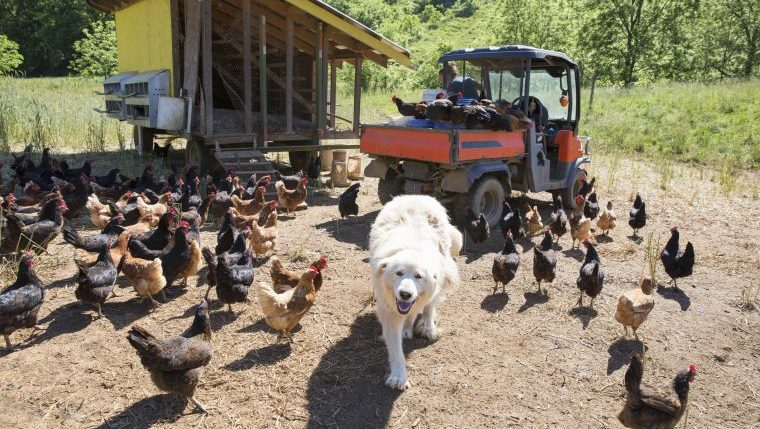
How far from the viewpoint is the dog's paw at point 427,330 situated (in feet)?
14.9

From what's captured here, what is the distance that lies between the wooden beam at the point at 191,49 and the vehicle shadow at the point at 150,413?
7.47 m

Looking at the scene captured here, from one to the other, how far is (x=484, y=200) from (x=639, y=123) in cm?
1402

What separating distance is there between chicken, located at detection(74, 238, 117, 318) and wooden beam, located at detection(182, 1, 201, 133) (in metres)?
5.91

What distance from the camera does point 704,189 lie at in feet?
37.1

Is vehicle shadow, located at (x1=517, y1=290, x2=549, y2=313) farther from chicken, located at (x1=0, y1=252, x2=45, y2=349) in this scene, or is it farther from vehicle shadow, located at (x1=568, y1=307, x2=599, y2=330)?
chicken, located at (x1=0, y1=252, x2=45, y2=349)

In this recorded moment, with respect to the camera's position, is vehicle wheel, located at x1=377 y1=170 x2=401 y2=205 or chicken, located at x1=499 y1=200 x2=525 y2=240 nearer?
chicken, located at x1=499 y1=200 x2=525 y2=240

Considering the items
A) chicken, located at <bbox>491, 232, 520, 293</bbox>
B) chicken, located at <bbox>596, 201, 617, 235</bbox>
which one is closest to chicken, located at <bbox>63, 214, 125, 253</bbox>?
chicken, located at <bbox>491, 232, 520, 293</bbox>

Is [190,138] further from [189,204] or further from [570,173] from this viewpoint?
[570,173]

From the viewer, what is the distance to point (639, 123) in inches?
738

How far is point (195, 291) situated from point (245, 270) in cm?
95

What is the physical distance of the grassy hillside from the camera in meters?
14.1

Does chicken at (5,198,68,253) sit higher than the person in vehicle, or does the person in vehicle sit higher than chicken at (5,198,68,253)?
the person in vehicle

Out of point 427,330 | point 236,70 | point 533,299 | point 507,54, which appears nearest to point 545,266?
point 533,299

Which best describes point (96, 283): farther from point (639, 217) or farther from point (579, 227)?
point (639, 217)
